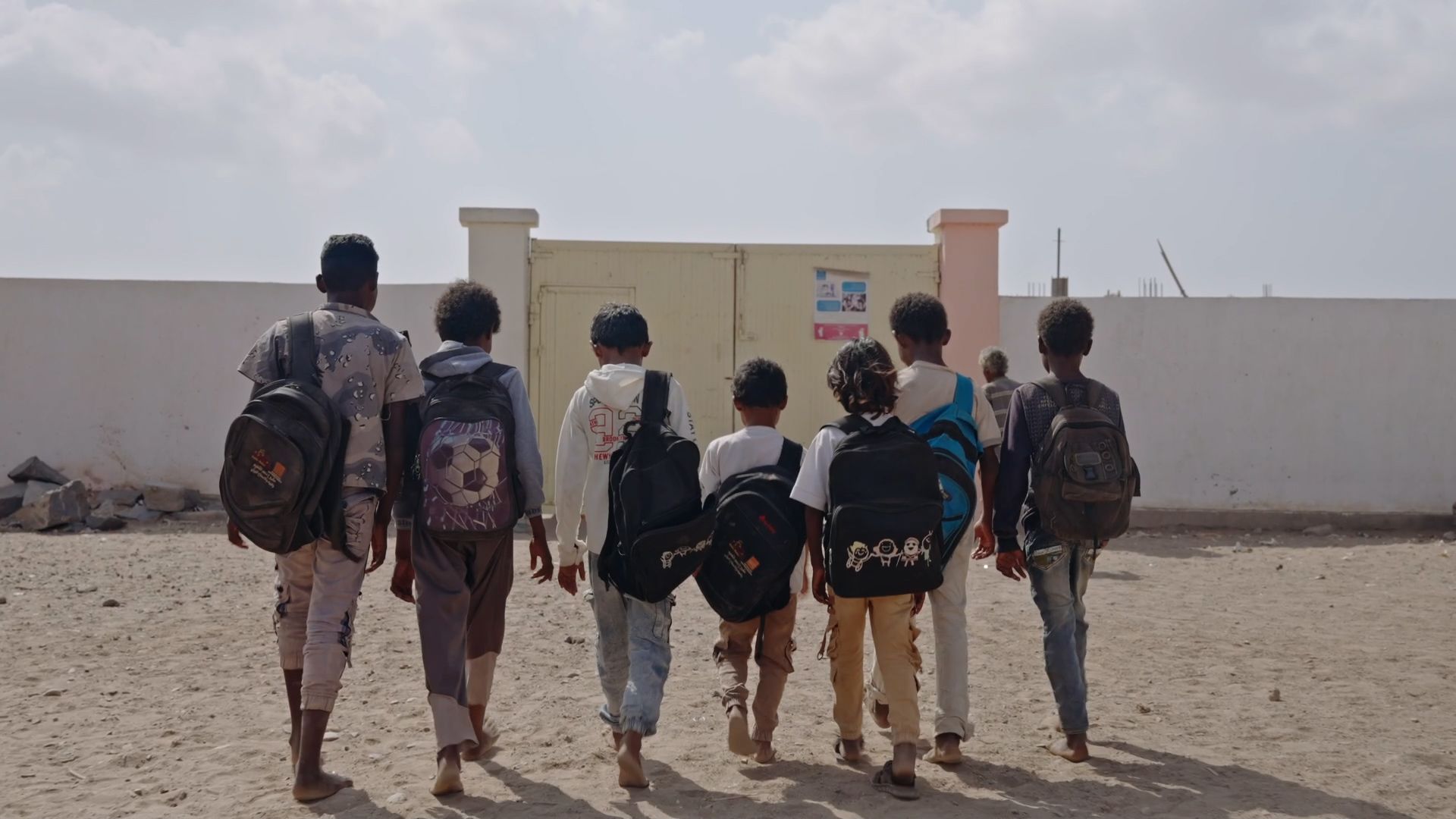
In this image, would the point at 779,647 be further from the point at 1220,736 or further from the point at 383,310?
the point at 383,310

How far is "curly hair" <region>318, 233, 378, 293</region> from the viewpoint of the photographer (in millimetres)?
4070

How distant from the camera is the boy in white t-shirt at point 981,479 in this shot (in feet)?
14.0

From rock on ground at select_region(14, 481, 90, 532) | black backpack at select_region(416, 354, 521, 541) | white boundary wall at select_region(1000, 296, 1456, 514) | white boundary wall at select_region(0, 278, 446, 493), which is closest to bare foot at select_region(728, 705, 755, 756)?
black backpack at select_region(416, 354, 521, 541)

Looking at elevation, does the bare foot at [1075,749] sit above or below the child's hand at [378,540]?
below

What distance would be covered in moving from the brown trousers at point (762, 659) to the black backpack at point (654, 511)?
391mm

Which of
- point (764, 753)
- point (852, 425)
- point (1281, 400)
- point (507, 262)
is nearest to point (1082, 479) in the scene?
point (852, 425)

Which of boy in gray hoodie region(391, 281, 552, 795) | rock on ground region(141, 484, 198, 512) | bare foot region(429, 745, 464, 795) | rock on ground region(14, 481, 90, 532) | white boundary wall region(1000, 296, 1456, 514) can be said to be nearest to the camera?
bare foot region(429, 745, 464, 795)

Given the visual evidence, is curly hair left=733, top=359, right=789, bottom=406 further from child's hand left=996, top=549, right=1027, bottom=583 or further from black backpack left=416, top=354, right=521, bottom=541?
child's hand left=996, top=549, right=1027, bottom=583

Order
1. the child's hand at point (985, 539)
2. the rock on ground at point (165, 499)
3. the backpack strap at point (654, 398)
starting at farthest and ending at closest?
the rock on ground at point (165, 499) → the child's hand at point (985, 539) → the backpack strap at point (654, 398)

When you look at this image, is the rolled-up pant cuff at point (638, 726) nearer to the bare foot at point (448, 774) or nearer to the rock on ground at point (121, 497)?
the bare foot at point (448, 774)

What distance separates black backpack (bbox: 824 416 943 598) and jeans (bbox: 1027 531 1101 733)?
1.89ft

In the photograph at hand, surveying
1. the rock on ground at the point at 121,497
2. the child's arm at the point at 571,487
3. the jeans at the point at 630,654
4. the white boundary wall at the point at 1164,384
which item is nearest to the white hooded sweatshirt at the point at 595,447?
the child's arm at the point at 571,487

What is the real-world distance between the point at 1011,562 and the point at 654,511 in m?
1.35

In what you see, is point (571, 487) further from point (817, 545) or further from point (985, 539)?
point (985, 539)
